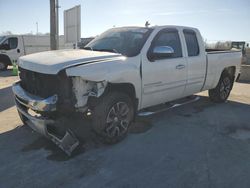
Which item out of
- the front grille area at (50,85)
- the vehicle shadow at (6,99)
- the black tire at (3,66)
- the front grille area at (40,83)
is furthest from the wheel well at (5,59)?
the front grille area at (50,85)

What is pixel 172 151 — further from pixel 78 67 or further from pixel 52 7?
pixel 52 7

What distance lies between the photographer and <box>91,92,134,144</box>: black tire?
407 cm

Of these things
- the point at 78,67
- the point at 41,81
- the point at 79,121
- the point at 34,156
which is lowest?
the point at 34,156

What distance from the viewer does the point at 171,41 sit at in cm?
544

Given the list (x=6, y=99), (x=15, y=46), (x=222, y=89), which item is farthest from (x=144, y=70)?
(x=15, y=46)

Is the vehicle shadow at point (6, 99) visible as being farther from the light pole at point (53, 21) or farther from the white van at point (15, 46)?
the white van at point (15, 46)

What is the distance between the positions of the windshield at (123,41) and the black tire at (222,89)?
326 cm

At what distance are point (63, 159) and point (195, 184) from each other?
1.86 metres

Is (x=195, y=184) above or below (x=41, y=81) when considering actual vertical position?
below

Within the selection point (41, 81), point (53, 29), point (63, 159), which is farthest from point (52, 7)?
point (63, 159)

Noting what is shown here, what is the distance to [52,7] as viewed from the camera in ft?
36.1

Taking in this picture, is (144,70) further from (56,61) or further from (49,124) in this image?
(49,124)

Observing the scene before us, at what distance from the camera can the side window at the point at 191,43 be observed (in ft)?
19.2

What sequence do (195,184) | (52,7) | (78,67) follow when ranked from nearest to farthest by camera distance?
(195,184), (78,67), (52,7)
